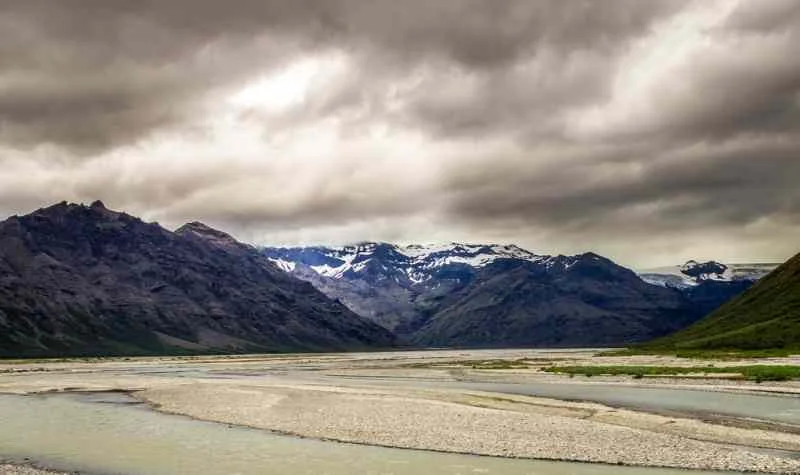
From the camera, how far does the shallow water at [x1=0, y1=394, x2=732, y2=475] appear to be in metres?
39.8

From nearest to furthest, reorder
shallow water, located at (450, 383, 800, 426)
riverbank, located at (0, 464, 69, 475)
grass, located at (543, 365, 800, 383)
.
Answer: riverbank, located at (0, 464, 69, 475), shallow water, located at (450, 383, 800, 426), grass, located at (543, 365, 800, 383)

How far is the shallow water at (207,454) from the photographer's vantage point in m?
39.8

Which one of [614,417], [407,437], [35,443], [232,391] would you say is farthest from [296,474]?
[232,391]

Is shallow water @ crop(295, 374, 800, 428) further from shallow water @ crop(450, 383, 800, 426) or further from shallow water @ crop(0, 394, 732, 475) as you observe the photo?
shallow water @ crop(0, 394, 732, 475)

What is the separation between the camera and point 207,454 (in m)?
45.5

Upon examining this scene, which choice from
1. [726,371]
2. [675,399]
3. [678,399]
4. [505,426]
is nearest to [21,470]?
[505,426]

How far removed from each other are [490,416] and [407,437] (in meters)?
13.9

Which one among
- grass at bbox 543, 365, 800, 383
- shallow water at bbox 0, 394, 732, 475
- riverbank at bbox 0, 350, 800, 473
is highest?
grass at bbox 543, 365, 800, 383

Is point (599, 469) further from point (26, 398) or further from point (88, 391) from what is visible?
point (88, 391)

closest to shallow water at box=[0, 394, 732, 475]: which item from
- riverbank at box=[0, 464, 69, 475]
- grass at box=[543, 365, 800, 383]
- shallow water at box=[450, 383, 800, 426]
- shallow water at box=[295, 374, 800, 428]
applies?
riverbank at box=[0, 464, 69, 475]

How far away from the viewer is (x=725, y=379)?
4060 inches

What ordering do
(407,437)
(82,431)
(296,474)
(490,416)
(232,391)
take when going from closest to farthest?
1. (296,474)
2. (407,437)
3. (82,431)
4. (490,416)
5. (232,391)

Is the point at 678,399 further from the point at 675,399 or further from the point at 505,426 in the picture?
the point at 505,426

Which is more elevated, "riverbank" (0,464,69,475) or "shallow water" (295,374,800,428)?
"shallow water" (295,374,800,428)
